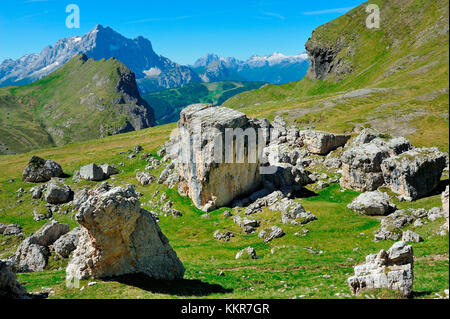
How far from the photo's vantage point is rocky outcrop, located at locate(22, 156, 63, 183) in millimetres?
71019

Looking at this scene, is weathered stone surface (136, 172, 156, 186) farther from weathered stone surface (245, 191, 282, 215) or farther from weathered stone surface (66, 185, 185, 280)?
weathered stone surface (66, 185, 185, 280)

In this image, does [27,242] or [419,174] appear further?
Result: [419,174]

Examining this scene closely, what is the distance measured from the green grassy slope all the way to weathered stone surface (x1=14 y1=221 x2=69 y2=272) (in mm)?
1640

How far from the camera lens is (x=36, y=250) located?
36.7 metres

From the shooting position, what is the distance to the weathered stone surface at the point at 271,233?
3953 centimetres

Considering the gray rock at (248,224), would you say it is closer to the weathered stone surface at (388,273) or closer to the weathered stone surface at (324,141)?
the weathered stone surface at (388,273)

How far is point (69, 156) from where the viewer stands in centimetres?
9800

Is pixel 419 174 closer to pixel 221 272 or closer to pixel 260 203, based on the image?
pixel 260 203

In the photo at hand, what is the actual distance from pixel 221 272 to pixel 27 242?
26.2 metres

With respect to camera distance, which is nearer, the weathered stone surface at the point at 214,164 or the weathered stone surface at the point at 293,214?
the weathered stone surface at the point at 293,214

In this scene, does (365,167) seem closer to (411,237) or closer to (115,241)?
(411,237)

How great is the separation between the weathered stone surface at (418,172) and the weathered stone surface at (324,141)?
829 inches

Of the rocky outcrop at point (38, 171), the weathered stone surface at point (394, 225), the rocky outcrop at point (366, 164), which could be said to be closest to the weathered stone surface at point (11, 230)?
the rocky outcrop at point (38, 171)
